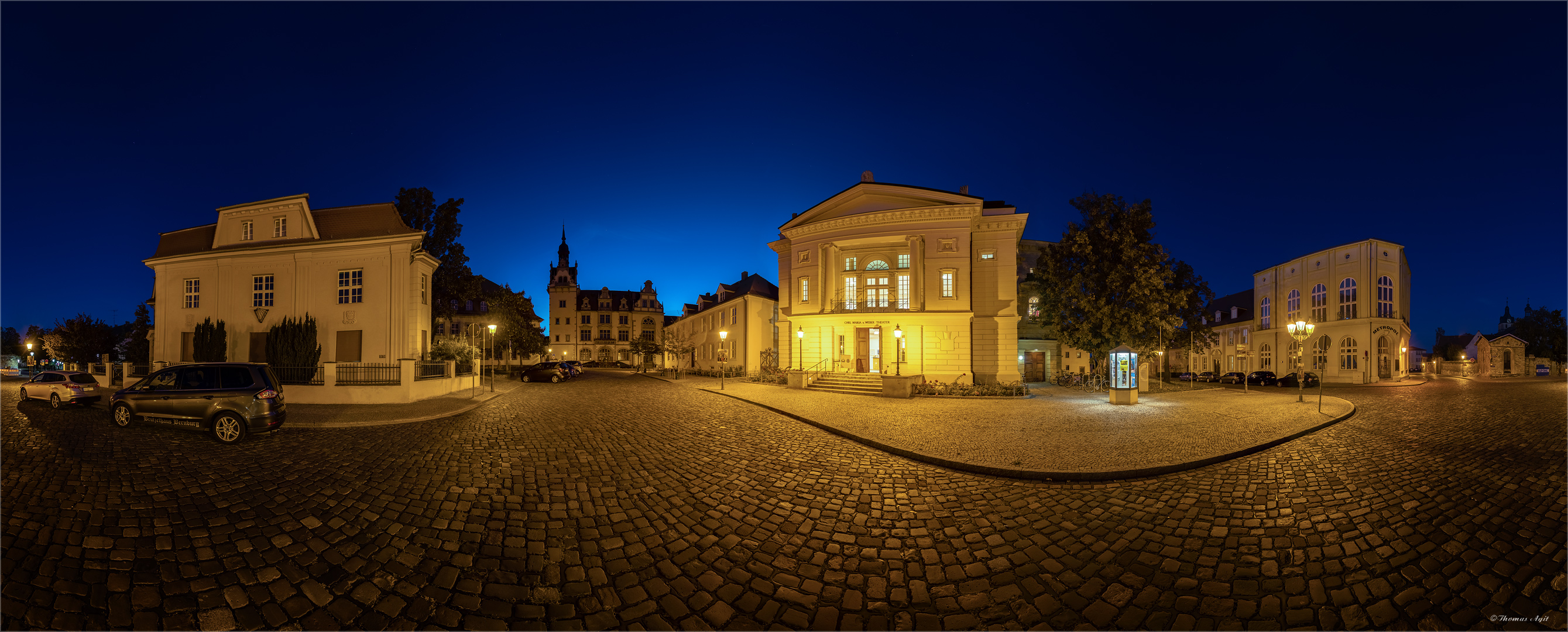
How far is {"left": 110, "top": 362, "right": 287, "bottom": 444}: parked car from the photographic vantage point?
34.0 ft

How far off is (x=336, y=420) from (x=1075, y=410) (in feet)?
68.3

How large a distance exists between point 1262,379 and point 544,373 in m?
48.8

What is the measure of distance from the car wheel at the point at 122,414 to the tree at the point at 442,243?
1920cm

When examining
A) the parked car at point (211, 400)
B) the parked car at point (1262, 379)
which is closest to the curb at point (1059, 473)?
the parked car at point (211, 400)

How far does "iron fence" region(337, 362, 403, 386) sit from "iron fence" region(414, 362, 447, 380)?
0.60m

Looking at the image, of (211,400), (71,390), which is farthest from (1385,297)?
(71,390)

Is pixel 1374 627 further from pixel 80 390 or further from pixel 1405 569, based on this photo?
pixel 80 390

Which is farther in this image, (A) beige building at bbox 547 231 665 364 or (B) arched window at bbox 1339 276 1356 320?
(A) beige building at bbox 547 231 665 364

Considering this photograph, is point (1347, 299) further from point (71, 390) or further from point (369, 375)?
point (71, 390)

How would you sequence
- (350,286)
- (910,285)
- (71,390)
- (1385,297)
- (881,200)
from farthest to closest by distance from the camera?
1. (1385,297)
2. (881,200)
3. (910,285)
4. (350,286)
5. (71,390)

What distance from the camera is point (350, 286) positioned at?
74.0 feet

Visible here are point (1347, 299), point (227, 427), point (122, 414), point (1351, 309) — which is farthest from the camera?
point (1347, 299)

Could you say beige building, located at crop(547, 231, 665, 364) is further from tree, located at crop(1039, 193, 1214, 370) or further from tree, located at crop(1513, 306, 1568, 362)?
tree, located at crop(1513, 306, 1568, 362)

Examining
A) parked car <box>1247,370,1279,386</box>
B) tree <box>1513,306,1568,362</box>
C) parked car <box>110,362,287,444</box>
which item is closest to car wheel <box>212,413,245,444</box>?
parked car <box>110,362,287,444</box>
